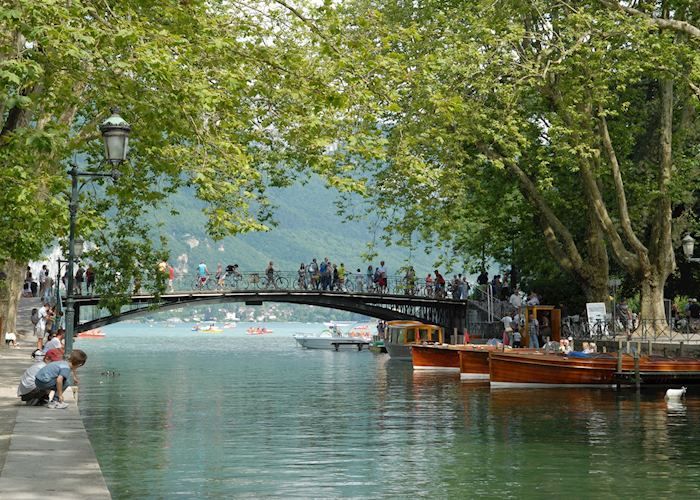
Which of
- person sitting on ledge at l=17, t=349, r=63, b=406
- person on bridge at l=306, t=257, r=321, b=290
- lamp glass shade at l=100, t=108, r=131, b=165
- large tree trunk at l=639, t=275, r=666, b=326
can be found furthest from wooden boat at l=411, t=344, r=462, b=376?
person sitting on ledge at l=17, t=349, r=63, b=406

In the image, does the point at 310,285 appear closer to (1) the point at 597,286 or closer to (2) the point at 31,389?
(1) the point at 597,286

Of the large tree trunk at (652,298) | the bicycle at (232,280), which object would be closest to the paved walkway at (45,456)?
the large tree trunk at (652,298)

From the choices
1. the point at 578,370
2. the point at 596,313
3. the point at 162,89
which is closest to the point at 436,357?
the point at 596,313

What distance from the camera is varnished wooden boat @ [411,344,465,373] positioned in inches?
2301

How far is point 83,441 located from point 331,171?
1146cm

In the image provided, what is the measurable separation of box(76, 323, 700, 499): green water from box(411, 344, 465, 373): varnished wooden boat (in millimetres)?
12986

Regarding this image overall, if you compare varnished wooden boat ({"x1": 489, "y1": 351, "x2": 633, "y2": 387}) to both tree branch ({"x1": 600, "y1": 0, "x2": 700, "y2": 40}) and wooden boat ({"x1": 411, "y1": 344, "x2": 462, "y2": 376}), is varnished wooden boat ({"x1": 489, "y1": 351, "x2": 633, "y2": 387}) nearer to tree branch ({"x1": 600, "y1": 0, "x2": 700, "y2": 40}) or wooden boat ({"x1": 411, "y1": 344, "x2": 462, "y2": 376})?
tree branch ({"x1": 600, "y1": 0, "x2": 700, "y2": 40})

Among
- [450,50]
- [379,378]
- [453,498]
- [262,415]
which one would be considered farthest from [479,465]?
[379,378]

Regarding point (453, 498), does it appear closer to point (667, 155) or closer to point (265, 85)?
point (265, 85)

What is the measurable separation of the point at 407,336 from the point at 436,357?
54.4 feet

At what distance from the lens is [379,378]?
54406 millimetres

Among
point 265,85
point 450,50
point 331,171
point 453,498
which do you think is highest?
point 450,50

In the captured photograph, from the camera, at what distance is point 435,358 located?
59656 mm

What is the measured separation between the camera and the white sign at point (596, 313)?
4606 centimetres
